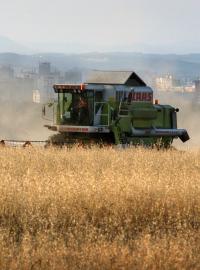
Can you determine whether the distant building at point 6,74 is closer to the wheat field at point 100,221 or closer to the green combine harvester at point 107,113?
the green combine harvester at point 107,113

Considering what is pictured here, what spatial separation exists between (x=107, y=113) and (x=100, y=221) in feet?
38.3

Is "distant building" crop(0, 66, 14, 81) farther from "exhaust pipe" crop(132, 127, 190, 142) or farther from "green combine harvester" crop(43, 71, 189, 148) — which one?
"green combine harvester" crop(43, 71, 189, 148)

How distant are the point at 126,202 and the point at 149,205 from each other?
10.7 inches

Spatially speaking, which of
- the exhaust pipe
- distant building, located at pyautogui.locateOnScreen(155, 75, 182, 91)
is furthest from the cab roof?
distant building, located at pyautogui.locateOnScreen(155, 75, 182, 91)

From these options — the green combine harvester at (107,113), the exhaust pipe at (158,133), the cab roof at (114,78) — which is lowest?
the exhaust pipe at (158,133)

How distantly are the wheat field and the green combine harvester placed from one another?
8.14 metres

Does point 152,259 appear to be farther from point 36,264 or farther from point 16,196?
point 16,196

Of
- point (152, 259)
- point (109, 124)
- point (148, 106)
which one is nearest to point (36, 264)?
point (152, 259)

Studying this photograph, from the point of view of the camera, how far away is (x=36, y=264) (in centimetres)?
597

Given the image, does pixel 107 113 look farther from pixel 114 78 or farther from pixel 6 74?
pixel 6 74

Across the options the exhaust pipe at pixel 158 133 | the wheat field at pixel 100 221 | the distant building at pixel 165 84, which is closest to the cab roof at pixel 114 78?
the exhaust pipe at pixel 158 133

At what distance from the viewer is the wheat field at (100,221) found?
6117 mm

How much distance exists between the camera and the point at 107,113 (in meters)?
19.2

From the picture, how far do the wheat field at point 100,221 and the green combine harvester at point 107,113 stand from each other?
8.14 meters
